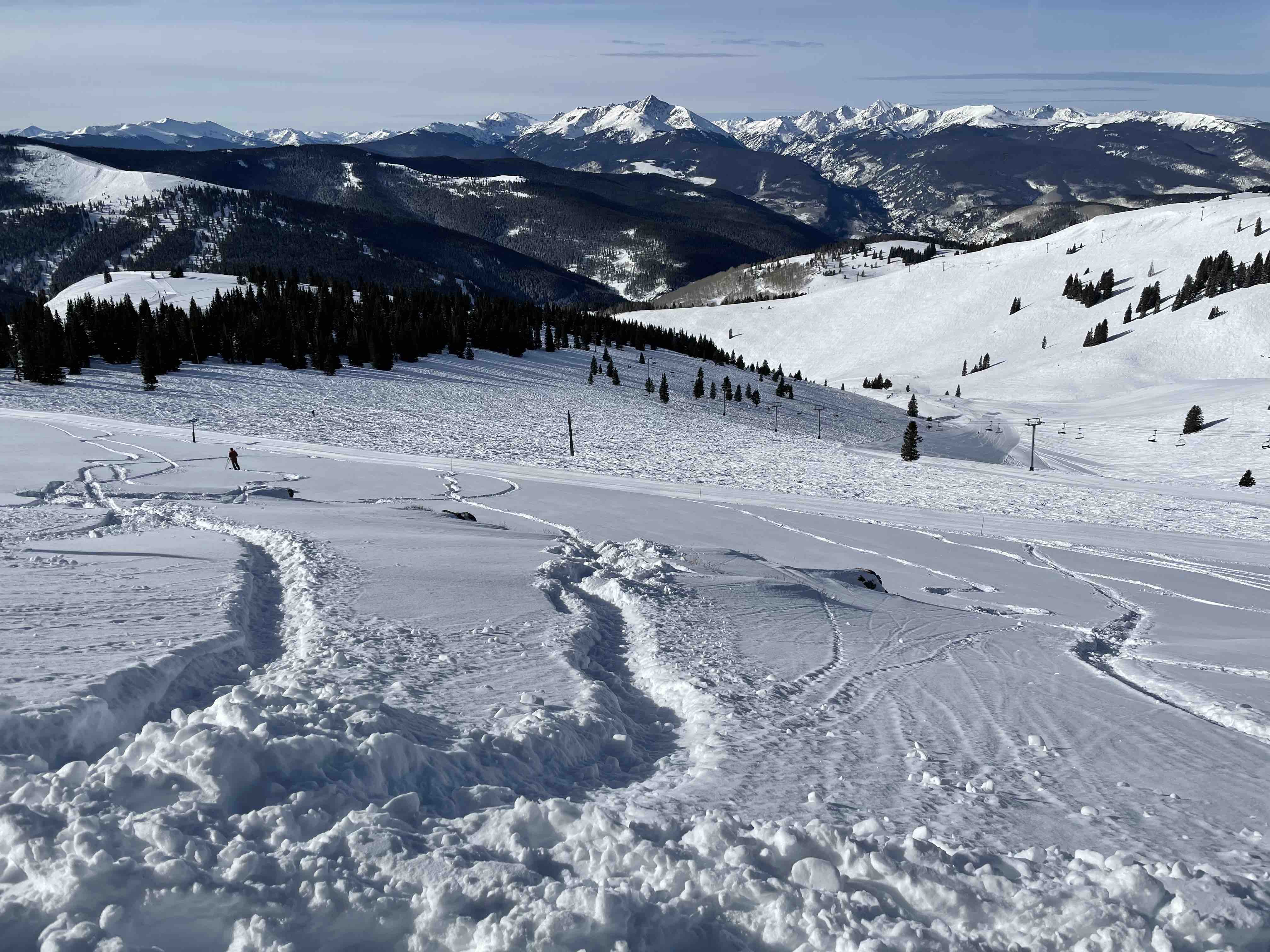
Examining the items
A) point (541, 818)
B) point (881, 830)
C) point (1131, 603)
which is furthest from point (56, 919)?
point (1131, 603)

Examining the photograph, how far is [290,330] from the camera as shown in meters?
89.8

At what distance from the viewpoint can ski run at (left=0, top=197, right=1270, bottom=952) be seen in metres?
5.70

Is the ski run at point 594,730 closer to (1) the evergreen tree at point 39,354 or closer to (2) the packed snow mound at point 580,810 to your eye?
(2) the packed snow mound at point 580,810

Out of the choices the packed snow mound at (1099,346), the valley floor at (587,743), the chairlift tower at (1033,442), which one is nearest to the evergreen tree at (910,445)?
the chairlift tower at (1033,442)

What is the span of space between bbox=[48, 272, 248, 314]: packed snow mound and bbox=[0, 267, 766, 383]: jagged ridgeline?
7616 millimetres

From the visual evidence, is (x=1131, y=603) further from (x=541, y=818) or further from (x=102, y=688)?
(x=102, y=688)

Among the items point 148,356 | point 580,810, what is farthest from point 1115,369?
point 580,810

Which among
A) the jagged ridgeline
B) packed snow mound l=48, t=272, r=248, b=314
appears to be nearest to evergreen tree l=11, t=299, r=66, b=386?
the jagged ridgeline

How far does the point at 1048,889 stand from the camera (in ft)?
20.4

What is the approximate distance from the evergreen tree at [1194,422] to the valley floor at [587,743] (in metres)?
84.1

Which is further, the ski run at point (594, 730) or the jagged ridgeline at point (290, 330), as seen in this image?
the jagged ridgeline at point (290, 330)

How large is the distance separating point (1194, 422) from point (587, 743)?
356 ft

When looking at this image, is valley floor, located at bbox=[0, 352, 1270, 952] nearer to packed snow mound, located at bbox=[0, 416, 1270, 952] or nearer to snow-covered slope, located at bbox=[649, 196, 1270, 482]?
packed snow mound, located at bbox=[0, 416, 1270, 952]

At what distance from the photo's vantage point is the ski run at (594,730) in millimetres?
5695
